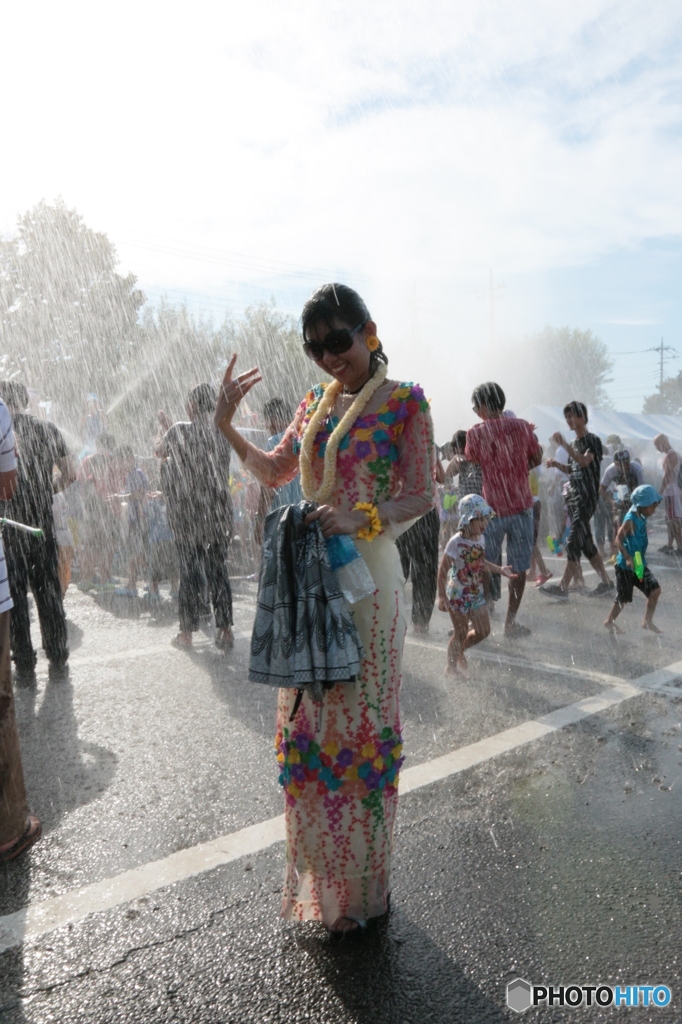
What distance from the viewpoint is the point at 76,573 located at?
12641mm

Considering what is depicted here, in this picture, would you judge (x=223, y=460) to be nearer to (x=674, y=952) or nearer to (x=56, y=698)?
(x=56, y=698)

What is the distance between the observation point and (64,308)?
37.0 m

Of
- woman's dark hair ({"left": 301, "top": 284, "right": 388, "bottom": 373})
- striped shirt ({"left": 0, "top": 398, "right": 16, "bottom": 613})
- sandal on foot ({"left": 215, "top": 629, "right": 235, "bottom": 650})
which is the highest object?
woman's dark hair ({"left": 301, "top": 284, "right": 388, "bottom": 373})

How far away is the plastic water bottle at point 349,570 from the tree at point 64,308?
33.2 m

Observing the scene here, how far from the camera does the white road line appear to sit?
2979mm

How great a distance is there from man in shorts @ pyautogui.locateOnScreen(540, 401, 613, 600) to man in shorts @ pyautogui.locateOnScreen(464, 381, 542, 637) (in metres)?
2.22

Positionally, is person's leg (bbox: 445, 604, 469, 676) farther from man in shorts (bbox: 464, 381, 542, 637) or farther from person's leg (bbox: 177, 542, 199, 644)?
person's leg (bbox: 177, 542, 199, 644)

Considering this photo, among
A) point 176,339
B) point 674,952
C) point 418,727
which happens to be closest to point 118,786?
point 418,727

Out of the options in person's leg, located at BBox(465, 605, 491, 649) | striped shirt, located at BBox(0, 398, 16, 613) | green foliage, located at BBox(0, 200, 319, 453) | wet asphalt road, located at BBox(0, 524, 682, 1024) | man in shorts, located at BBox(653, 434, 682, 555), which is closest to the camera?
wet asphalt road, located at BBox(0, 524, 682, 1024)

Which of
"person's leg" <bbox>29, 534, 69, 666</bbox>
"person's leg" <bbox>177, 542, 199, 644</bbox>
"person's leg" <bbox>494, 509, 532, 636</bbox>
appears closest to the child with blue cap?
"person's leg" <bbox>494, 509, 532, 636</bbox>

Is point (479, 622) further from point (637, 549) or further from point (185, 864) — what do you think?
point (185, 864)

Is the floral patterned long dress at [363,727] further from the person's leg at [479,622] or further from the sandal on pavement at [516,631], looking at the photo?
the sandal on pavement at [516,631]

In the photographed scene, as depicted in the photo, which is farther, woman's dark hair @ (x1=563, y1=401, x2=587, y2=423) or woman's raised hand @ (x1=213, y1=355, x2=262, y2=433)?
woman's dark hair @ (x1=563, y1=401, x2=587, y2=423)

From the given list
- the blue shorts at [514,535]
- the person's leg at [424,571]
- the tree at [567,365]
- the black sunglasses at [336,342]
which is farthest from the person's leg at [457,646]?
the tree at [567,365]
